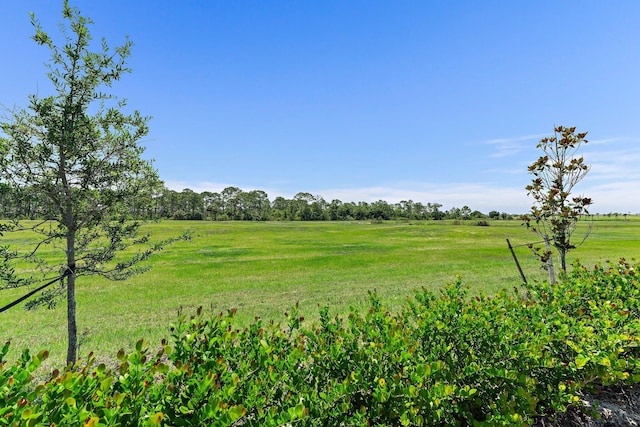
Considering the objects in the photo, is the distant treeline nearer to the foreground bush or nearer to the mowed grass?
the mowed grass

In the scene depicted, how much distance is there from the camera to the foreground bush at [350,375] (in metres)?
1.91

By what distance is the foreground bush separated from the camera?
1.91 metres

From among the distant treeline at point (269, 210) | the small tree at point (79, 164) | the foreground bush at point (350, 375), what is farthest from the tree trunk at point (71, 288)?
the distant treeline at point (269, 210)

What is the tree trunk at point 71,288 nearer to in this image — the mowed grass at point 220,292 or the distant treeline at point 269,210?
the mowed grass at point 220,292

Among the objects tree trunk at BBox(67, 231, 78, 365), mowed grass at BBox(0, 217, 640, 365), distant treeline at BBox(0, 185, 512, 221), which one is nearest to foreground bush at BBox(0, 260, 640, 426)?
mowed grass at BBox(0, 217, 640, 365)

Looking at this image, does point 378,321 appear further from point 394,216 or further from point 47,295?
point 394,216

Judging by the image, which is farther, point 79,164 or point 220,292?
point 220,292

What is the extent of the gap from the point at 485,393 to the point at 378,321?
1.22 metres

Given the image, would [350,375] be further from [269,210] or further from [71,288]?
[269,210]

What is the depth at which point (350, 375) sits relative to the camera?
2.68 metres

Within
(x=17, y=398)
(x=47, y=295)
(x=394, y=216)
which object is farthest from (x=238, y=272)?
(x=394, y=216)

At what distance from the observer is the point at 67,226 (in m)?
5.35

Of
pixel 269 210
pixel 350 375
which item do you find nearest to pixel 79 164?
pixel 350 375

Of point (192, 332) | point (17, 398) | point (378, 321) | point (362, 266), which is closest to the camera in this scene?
point (17, 398)
